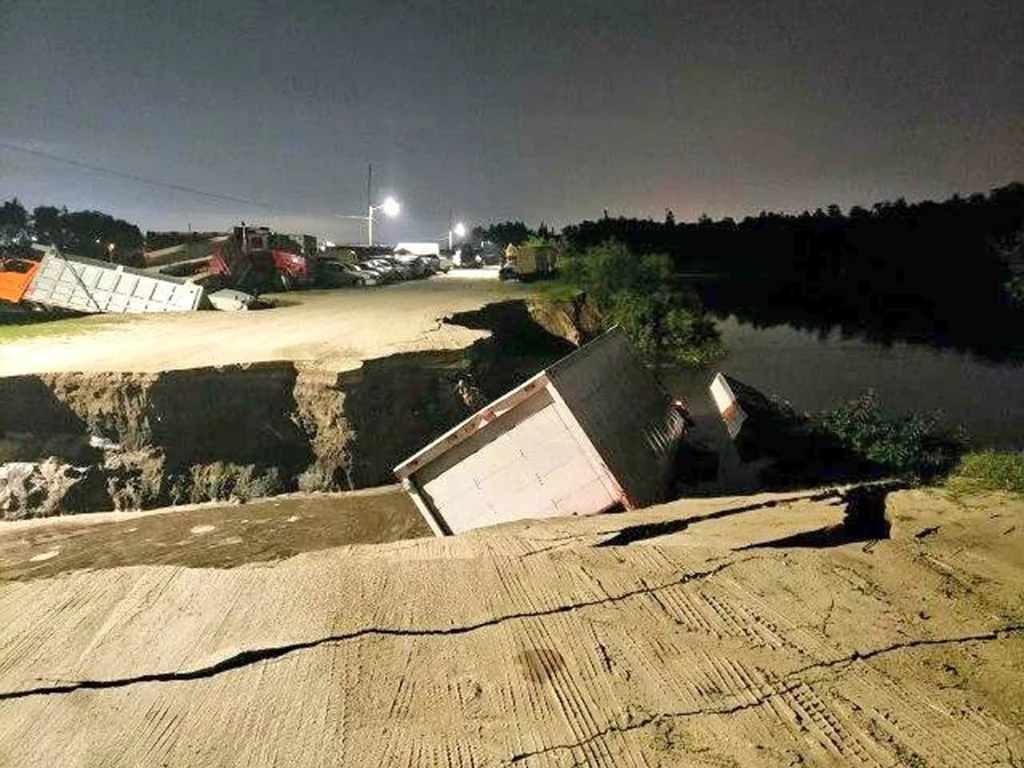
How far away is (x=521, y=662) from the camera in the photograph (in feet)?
9.66

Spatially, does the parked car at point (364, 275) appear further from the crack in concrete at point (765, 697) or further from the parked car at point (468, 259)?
the crack in concrete at point (765, 697)

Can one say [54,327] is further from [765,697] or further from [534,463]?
[765,697]

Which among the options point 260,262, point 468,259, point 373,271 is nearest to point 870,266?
point 468,259

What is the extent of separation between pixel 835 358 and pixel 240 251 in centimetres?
2809

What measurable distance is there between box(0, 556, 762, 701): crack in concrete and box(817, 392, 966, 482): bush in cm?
689

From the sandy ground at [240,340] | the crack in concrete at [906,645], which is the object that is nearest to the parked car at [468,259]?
the sandy ground at [240,340]

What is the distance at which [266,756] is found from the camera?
2363 millimetres

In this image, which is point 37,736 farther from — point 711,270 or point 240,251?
point 711,270

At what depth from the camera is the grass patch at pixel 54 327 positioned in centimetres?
1286

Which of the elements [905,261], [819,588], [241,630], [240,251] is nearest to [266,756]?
[241,630]

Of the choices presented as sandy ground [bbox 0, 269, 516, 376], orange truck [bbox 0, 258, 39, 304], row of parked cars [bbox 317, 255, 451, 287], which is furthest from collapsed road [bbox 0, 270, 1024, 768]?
row of parked cars [bbox 317, 255, 451, 287]

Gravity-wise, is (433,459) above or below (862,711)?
below

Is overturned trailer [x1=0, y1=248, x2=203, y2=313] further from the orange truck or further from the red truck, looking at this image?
the red truck

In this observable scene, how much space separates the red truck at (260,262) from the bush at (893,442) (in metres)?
21.1
